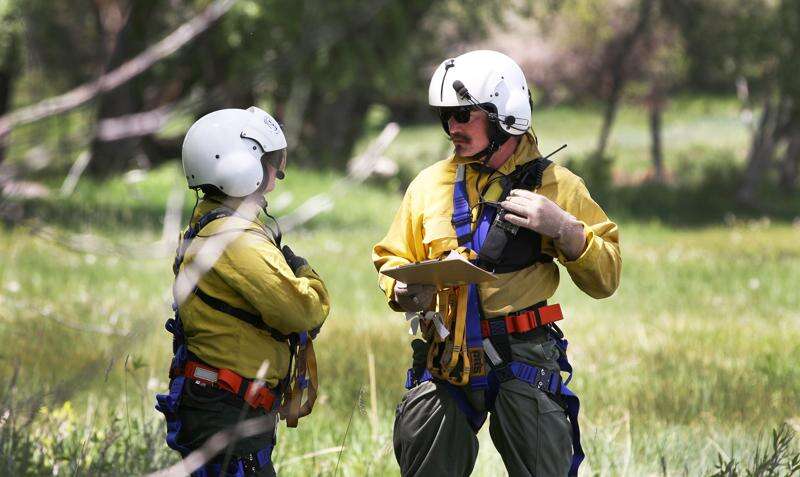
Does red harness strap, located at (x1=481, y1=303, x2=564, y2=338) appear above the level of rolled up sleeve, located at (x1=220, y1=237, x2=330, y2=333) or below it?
below

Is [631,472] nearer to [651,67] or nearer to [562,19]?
[651,67]

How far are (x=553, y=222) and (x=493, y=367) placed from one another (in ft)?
1.85

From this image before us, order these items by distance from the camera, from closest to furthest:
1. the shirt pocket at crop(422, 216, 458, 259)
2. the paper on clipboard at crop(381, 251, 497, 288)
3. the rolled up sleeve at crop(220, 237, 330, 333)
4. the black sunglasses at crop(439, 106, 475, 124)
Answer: the paper on clipboard at crop(381, 251, 497, 288)
the rolled up sleeve at crop(220, 237, 330, 333)
the shirt pocket at crop(422, 216, 458, 259)
the black sunglasses at crop(439, 106, 475, 124)

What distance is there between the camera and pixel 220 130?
421 centimetres

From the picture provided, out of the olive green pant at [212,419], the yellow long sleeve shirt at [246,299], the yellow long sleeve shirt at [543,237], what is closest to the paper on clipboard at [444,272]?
the yellow long sleeve shirt at [543,237]

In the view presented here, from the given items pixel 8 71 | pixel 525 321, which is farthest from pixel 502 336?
pixel 8 71

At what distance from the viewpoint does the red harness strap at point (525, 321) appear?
428 centimetres

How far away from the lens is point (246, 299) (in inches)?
163

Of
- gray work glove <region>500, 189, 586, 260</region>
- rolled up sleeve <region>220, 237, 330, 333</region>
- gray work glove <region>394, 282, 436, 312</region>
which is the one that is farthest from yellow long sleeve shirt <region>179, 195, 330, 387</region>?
gray work glove <region>500, 189, 586, 260</region>

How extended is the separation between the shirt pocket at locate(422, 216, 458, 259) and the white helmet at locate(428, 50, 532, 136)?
1.35 feet

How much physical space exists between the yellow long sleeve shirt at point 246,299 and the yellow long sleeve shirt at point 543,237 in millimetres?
388

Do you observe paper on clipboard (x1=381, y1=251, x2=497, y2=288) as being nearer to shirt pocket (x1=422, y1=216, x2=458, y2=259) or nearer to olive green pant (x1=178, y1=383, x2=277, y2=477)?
shirt pocket (x1=422, y1=216, x2=458, y2=259)

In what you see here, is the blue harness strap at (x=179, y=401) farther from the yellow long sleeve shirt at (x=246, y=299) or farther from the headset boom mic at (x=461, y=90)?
the headset boom mic at (x=461, y=90)

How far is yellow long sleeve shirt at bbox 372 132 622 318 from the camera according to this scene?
425 cm
